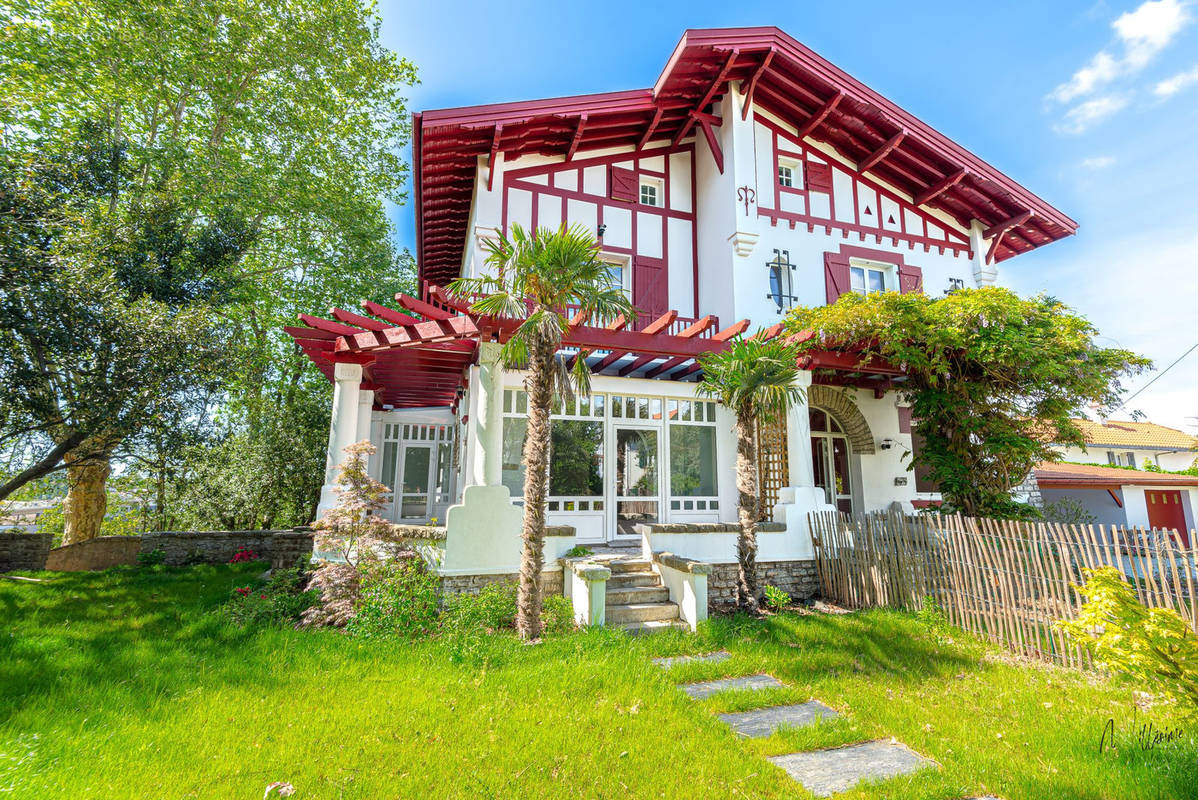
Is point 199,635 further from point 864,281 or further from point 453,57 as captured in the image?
point 864,281

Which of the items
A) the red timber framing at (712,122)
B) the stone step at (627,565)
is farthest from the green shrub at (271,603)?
the red timber framing at (712,122)

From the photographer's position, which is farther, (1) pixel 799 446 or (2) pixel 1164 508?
(2) pixel 1164 508

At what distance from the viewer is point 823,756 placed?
3547 mm

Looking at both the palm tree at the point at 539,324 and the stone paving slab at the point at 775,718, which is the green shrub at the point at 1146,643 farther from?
the palm tree at the point at 539,324

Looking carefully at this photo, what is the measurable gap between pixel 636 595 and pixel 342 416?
5007 millimetres

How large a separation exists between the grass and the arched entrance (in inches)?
239

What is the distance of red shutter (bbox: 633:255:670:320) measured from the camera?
34.7ft

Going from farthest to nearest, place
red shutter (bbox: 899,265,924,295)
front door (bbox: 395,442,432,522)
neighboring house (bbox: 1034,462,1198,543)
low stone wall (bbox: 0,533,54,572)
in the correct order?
1. neighboring house (bbox: 1034,462,1198,543)
2. front door (bbox: 395,442,432,522)
3. red shutter (bbox: 899,265,924,295)
4. low stone wall (bbox: 0,533,54,572)

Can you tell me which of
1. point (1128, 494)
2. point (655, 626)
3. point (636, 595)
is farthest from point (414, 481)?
point (1128, 494)

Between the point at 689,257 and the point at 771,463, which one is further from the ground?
the point at 689,257

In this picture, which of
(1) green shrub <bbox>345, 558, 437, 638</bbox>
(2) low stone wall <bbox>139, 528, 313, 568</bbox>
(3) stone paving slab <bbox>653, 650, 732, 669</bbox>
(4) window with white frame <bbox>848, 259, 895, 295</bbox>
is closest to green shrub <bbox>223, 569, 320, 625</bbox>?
(1) green shrub <bbox>345, 558, 437, 638</bbox>

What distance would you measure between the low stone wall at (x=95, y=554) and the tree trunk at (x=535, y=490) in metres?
9.35

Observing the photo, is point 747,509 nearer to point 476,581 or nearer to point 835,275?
point 476,581

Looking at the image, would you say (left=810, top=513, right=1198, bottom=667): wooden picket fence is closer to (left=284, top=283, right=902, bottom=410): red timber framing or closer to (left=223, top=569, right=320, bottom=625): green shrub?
(left=284, top=283, right=902, bottom=410): red timber framing
